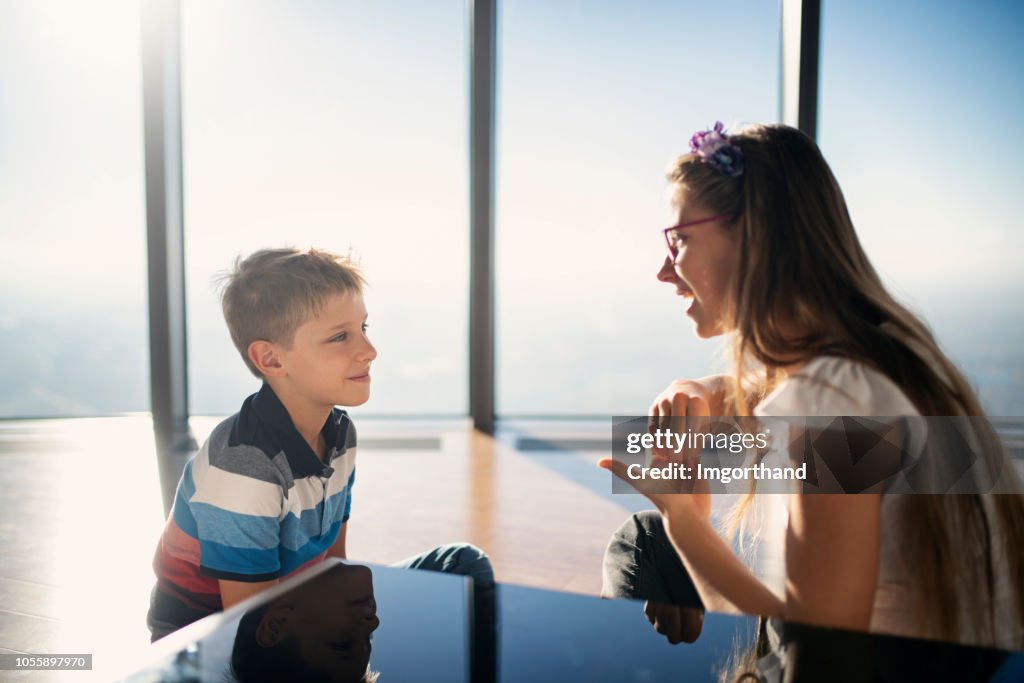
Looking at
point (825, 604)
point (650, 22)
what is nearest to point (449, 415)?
point (650, 22)

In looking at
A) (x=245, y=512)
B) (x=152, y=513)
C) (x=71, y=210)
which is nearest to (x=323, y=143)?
(x=71, y=210)

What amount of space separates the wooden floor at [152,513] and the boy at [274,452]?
452 millimetres

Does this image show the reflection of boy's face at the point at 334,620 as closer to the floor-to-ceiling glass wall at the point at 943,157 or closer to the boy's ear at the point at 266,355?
the boy's ear at the point at 266,355

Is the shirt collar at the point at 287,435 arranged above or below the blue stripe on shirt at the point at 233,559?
above

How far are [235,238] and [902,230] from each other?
2.93 metres

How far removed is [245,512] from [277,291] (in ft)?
1.25

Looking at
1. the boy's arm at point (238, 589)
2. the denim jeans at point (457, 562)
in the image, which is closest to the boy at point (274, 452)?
the boy's arm at point (238, 589)

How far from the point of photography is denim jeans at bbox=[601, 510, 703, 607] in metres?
1.02

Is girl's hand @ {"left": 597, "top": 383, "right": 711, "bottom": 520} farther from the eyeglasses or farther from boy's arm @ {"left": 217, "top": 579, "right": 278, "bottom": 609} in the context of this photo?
boy's arm @ {"left": 217, "top": 579, "right": 278, "bottom": 609}

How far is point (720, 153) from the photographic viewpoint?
3.19ft

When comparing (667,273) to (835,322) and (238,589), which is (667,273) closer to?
(835,322)

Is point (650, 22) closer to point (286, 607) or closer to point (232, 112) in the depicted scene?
point (232, 112)

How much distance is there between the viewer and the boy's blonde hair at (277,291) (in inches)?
47.9

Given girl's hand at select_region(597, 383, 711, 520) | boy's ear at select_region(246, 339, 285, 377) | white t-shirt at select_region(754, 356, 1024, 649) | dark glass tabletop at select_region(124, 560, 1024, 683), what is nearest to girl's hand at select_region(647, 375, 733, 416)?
girl's hand at select_region(597, 383, 711, 520)
